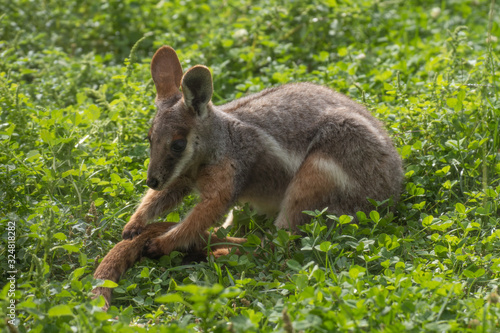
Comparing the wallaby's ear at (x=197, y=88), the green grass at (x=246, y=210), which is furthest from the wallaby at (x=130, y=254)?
the wallaby's ear at (x=197, y=88)

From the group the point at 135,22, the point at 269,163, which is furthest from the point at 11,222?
the point at 135,22

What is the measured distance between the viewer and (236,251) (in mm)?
4613

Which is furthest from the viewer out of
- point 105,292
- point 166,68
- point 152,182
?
point 166,68

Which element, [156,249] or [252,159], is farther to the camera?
[252,159]

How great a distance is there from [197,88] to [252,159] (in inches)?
27.0

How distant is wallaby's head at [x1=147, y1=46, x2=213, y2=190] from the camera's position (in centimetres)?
451

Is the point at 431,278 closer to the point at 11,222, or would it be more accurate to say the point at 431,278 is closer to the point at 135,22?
the point at 11,222

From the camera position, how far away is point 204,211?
4.57m

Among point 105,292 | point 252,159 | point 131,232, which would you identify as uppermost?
point 252,159

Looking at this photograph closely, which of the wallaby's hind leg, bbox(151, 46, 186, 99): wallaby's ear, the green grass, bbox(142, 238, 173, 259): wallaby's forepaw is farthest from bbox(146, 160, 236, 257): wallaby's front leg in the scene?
bbox(151, 46, 186, 99): wallaby's ear

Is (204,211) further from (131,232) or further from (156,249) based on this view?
(131,232)

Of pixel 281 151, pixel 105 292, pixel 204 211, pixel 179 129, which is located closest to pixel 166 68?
pixel 179 129

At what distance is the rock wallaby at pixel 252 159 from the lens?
4.57m

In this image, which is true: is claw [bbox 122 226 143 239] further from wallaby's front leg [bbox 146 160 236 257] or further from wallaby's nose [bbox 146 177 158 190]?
wallaby's nose [bbox 146 177 158 190]
